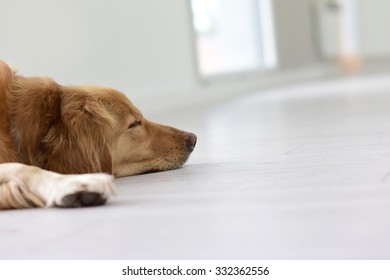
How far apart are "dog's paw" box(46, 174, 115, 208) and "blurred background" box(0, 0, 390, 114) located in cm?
206

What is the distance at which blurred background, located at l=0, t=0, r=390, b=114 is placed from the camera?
4.16m

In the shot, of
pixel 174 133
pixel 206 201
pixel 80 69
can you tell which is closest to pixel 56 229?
pixel 206 201

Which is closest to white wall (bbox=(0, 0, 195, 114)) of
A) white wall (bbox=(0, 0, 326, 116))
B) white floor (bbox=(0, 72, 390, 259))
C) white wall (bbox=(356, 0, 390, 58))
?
white wall (bbox=(0, 0, 326, 116))

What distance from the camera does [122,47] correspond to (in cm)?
526

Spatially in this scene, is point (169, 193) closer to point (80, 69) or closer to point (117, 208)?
point (117, 208)

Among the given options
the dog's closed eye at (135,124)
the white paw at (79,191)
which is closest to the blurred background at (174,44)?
the dog's closed eye at (135,124)

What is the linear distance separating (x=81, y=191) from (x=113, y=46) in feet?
11.1

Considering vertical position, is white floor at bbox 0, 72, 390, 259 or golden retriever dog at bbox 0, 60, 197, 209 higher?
golden retriever dog at bbox 0, 60, 197, 209

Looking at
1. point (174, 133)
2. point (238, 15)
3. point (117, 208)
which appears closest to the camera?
point (117, 208)

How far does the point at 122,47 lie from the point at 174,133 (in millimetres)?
2913

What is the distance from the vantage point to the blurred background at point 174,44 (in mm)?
4156

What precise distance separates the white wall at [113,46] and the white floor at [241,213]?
1.45m

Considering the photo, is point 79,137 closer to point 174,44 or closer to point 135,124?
point 135,124

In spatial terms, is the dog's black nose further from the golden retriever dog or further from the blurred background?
the blurred background
